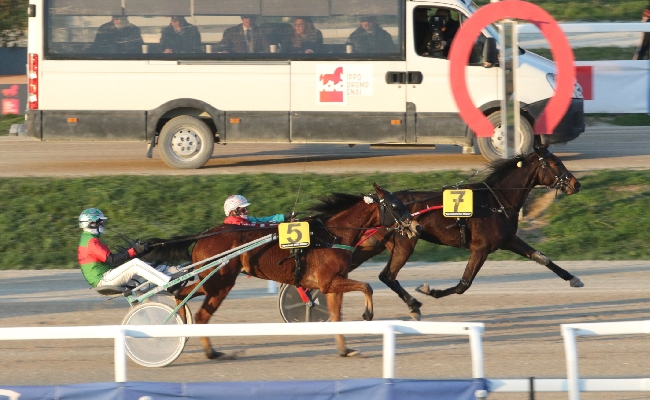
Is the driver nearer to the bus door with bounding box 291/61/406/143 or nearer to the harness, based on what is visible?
the harness

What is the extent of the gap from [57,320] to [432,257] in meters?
4.99

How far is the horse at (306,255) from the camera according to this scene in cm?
830

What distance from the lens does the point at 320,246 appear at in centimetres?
837

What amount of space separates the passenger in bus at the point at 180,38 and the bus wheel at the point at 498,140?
4610mm

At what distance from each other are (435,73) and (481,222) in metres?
5.85

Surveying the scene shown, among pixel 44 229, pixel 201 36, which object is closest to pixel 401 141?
pixel 201 36

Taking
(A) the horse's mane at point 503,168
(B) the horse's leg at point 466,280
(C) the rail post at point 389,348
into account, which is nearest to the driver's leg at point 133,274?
(B) the horse's leg at point 466,280

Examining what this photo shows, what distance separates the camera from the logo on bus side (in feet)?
49.2

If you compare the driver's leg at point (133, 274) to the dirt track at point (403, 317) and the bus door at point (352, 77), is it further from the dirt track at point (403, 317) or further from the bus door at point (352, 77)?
the bus door at point (352, 77)

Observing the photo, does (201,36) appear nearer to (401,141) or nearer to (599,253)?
(401,141)

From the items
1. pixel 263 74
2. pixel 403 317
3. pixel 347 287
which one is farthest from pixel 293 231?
pixel 263 74

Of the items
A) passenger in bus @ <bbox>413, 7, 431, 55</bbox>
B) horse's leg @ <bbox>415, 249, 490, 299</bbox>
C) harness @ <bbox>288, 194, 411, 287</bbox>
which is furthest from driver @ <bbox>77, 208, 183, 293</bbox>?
passenger in bus @ <bbox>413, 7, 431, 55</bbox>

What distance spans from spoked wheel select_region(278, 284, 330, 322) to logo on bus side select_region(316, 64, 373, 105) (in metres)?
6.44

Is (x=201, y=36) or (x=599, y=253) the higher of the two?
(x=201, y=36)
